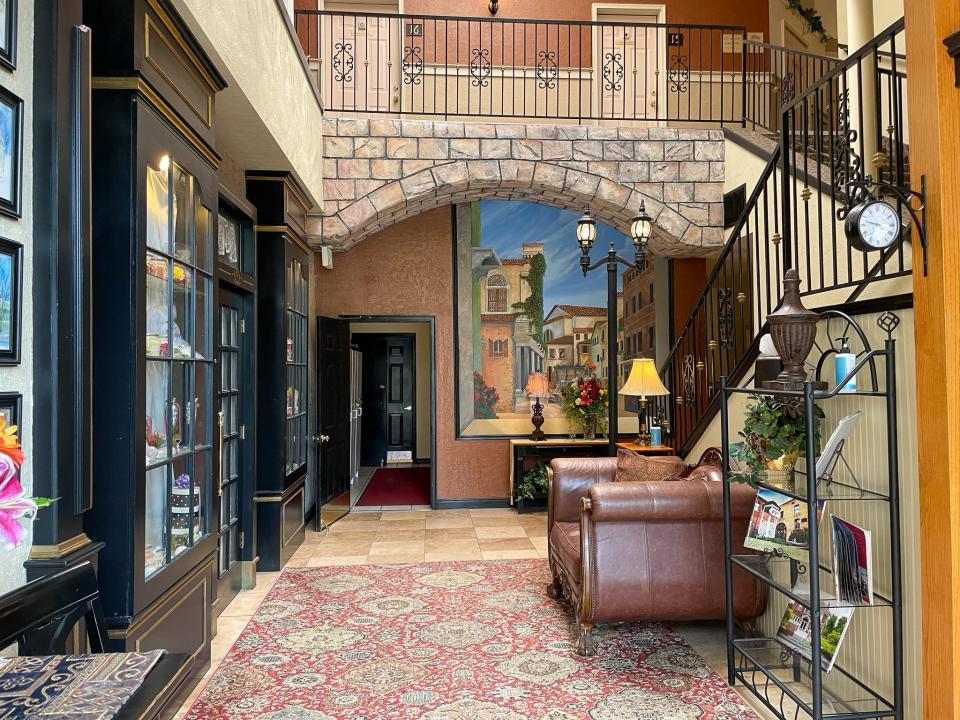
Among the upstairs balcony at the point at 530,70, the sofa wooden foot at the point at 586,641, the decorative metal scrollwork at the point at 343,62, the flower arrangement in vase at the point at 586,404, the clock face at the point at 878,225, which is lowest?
the sofa wooden foot at the point at 586,641

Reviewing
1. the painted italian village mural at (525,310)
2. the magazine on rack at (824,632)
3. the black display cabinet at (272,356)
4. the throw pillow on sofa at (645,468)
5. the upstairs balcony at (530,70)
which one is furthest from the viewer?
the upstairs balcony at (530,70)

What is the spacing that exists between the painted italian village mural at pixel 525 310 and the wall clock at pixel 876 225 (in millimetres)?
4986

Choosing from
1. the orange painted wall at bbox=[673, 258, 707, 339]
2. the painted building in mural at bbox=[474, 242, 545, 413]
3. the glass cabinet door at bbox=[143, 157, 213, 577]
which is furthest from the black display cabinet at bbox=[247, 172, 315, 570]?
the orange painted wall at bbox=[673, 258, 707, 339]

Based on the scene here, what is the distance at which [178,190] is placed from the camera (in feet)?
8.57

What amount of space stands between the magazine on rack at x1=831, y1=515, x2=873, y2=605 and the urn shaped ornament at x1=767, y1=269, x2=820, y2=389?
573mm

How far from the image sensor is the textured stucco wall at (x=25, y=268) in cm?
172

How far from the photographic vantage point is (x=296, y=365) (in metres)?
5.29

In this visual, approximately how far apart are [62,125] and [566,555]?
2.95 m

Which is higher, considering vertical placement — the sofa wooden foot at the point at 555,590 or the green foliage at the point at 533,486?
the green foliage at the point at 533,486

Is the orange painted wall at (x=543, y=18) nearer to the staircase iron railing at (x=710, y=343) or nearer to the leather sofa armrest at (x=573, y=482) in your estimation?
the staircase iron railing at (x=710, y=343)

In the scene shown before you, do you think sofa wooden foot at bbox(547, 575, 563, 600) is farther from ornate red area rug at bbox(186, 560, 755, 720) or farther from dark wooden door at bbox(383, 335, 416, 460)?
dark wooden door at bbox(383, 335, 416, 460)

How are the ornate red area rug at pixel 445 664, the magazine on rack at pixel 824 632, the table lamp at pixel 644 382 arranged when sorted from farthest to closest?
the table lamp at pixel 644 382 < the ornate red area rug at pixel 445 664 < the magazine on rack at pixel 824 632

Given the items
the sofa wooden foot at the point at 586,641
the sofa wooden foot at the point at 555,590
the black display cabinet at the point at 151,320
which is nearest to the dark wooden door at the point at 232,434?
the black display cabinet at the point at 151,320

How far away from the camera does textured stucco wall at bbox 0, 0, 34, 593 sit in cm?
172
